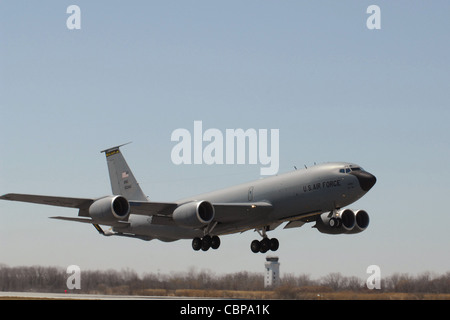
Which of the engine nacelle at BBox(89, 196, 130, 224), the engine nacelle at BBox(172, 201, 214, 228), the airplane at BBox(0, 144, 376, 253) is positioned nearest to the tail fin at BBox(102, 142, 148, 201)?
the airplane at BBox(0, 144, 376, 253)

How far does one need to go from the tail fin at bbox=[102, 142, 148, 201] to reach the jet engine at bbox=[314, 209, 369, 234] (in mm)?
17060

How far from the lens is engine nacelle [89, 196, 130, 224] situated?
4581 cm

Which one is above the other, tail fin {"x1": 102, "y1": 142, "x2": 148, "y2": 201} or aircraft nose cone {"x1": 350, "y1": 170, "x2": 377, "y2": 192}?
tail fin {"x1": 102, "y1": 142, "x2": 148, "y2": 201}

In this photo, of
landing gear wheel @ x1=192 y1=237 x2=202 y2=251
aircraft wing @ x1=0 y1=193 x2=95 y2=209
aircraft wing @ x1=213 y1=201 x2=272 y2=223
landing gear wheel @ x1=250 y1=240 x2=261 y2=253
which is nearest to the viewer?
aircraft wing @ x1=0 y1=193 x2=95 y2=209

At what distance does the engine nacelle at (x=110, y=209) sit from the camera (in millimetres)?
45812

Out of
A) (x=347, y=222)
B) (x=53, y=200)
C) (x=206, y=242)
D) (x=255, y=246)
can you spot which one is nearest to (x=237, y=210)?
(x=206, y=242)

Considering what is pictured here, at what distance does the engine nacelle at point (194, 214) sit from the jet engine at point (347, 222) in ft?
26.5

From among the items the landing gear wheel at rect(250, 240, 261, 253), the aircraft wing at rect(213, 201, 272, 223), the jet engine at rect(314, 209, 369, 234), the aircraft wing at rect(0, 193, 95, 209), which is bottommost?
the landing gear wheel at rect(250, 240, 261, 253)

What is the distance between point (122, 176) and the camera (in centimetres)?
6244

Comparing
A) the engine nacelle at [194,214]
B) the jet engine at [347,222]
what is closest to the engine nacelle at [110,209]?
the engine nacelle at [194,214]

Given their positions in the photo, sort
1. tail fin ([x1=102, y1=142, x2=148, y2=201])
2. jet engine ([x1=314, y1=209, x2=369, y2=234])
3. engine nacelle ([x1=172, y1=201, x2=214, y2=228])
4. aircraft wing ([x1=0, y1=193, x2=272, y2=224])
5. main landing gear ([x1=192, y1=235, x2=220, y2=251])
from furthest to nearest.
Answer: tail fin ([x1=102, y1=142, x2=148, y2=201])
main landing gear ([x1=192, y1=235, x2=220, y2=251])
jet engine ([x1=314, y1=209, x2=369, y2=234])
engine nacelle ([x1=172, y1=201, x2=214, y2=228])
aircraft wing ([x1=0, y1=193, x2=272, y2=224])

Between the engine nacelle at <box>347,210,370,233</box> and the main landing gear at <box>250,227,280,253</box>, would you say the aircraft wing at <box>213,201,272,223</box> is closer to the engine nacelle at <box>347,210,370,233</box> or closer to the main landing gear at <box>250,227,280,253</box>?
the main landing gear at <box>250,227,280,253</box>
